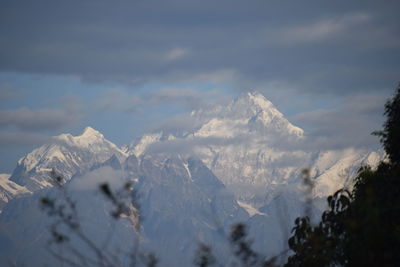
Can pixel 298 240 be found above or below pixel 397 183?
below

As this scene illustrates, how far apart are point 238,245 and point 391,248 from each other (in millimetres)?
4660

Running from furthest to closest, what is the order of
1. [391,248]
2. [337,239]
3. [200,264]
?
1. [337,239]
2. [391,248]
3. [200,264]

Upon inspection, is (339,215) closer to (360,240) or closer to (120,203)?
(360,240)

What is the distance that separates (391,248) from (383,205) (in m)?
1.59

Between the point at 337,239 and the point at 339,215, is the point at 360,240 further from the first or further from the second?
the point at 339,215

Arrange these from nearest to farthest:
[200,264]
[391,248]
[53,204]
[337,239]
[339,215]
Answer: [53,204], [200,264], [391,248], [337,239], [339,215]

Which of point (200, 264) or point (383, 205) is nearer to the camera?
point (200, 264)

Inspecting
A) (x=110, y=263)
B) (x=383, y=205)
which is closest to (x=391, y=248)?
(x=383, y=205)

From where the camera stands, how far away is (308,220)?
24.1 metres

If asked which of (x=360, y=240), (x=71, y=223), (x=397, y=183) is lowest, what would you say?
(x=360, y=240)

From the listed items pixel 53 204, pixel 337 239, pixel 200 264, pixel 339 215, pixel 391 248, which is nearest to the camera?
pixel 53 204

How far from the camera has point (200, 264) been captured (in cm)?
1973

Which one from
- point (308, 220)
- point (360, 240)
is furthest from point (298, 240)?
point (360, 240)

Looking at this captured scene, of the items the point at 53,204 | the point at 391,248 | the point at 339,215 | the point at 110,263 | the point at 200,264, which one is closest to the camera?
the point at 110,263
